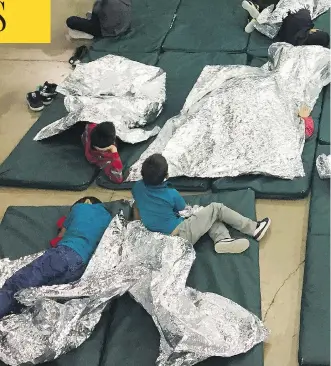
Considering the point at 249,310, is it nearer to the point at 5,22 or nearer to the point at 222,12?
the point at 5,22

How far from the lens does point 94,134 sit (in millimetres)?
2887

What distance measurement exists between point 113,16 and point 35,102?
0.86 metres

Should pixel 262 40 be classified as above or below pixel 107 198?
above

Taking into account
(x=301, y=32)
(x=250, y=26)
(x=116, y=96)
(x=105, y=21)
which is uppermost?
(x=301, y=32)

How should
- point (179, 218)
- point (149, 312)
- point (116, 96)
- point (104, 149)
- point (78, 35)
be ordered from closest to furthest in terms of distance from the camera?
point (149, 312) < point (179, 218) < point (104, 149) < point (116, 96) < point (78, 35)

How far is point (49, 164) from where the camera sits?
10.2 ft

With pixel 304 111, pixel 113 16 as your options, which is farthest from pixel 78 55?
pixel 304 111

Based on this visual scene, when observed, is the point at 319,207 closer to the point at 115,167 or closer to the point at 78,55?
the point at 115,167

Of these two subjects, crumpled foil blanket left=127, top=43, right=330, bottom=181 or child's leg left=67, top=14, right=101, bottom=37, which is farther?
child's leg left=67, top=14, right=101, bottom=37

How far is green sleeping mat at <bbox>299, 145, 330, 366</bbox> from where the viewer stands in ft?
6.99

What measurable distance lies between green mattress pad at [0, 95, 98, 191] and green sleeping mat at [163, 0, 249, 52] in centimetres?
108

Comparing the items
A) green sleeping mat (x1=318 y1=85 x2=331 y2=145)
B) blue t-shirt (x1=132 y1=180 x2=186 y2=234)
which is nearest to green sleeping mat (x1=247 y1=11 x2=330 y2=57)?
green sleeping mat (x1=318 y1=85 x2=331 y2=145)

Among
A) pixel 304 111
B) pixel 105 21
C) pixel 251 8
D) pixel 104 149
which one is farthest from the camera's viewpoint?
pixel 105 21

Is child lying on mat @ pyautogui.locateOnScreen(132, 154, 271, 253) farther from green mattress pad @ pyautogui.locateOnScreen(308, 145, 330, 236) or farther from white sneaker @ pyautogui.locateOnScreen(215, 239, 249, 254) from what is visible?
green mattress pad @ pyautogui.locateOnScreen(308, 145, 330, 236)
